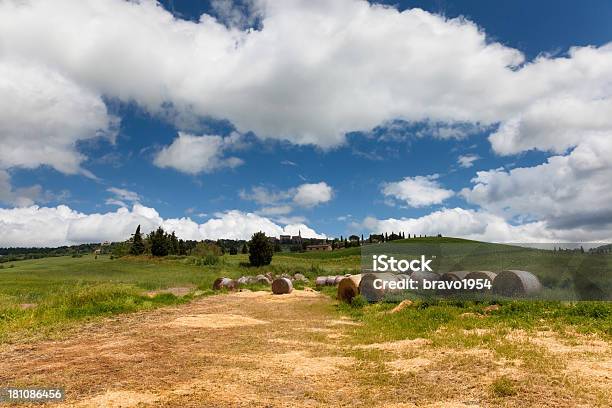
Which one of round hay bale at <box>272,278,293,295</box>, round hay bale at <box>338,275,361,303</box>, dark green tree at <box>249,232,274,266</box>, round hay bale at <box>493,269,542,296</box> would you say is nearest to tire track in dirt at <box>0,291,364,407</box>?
→ round hay bale at <box>338,275,361,303</box>

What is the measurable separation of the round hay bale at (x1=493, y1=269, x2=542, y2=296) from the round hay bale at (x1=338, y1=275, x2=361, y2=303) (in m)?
7.98

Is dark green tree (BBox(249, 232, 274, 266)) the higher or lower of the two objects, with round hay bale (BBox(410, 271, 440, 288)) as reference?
higher

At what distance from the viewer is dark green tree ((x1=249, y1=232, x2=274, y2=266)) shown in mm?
84188

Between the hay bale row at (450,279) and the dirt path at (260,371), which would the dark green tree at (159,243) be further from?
the dirt path at (260,371)

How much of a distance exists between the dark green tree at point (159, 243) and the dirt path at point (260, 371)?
90.0m

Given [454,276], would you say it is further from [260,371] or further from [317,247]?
[317,247]

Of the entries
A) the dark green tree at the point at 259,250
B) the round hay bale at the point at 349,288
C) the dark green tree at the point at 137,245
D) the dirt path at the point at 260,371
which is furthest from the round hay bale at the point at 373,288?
the dark green tree at the point at 137,245

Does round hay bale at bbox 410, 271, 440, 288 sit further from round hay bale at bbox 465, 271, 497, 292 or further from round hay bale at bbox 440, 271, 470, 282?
round hay bale at bbox 465, 271, 497, 292

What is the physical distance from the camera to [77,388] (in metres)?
8.55

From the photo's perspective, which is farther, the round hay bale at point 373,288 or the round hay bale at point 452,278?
the round hay bale at point 373,288

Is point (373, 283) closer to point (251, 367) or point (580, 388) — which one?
point (251, 367)

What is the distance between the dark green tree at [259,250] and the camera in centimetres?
8419

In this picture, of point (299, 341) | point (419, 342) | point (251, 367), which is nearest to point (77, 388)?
point (251, 367)

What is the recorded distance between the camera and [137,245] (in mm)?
118500
